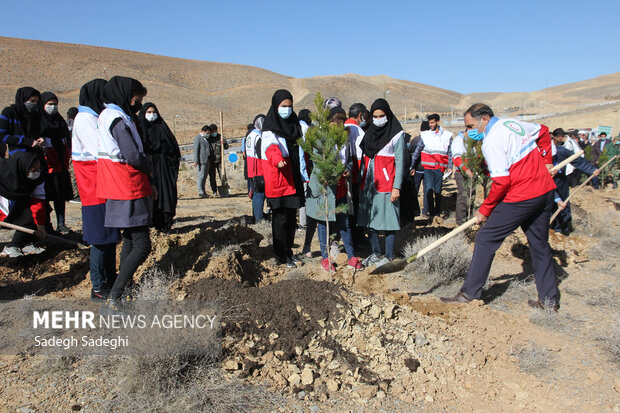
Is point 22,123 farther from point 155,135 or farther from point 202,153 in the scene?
point 202,153

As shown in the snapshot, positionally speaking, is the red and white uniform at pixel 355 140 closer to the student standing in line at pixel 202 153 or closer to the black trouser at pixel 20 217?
the black trouser at pixel 20 217

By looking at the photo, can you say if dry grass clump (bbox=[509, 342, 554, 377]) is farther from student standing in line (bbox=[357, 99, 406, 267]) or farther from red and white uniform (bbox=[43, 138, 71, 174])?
red and white uniform (bbox=[43, 138, 71, 174])

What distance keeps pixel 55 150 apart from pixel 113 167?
128 inches

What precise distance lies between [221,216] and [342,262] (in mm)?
3730

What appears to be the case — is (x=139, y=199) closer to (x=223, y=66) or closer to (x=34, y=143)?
(x=34, y=143)

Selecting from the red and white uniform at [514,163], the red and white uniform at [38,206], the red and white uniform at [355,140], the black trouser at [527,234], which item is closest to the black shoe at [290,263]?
the red and white uniform at [355,140]

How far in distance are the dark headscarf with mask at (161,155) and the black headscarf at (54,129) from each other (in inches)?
41.9

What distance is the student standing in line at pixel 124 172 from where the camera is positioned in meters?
3.45

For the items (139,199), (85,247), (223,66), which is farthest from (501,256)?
(223,66)

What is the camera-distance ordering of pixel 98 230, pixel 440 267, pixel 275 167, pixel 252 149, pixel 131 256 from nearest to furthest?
pixel 131 256 → pixel 98 230 → pixel 275 167 → pixel 440 267 → pixel 252 149

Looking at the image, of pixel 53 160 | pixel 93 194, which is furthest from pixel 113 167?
pixel 53 160

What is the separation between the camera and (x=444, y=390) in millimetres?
3127

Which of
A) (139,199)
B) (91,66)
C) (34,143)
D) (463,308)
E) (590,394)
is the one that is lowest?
(590,394)

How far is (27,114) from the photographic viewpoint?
567cm
